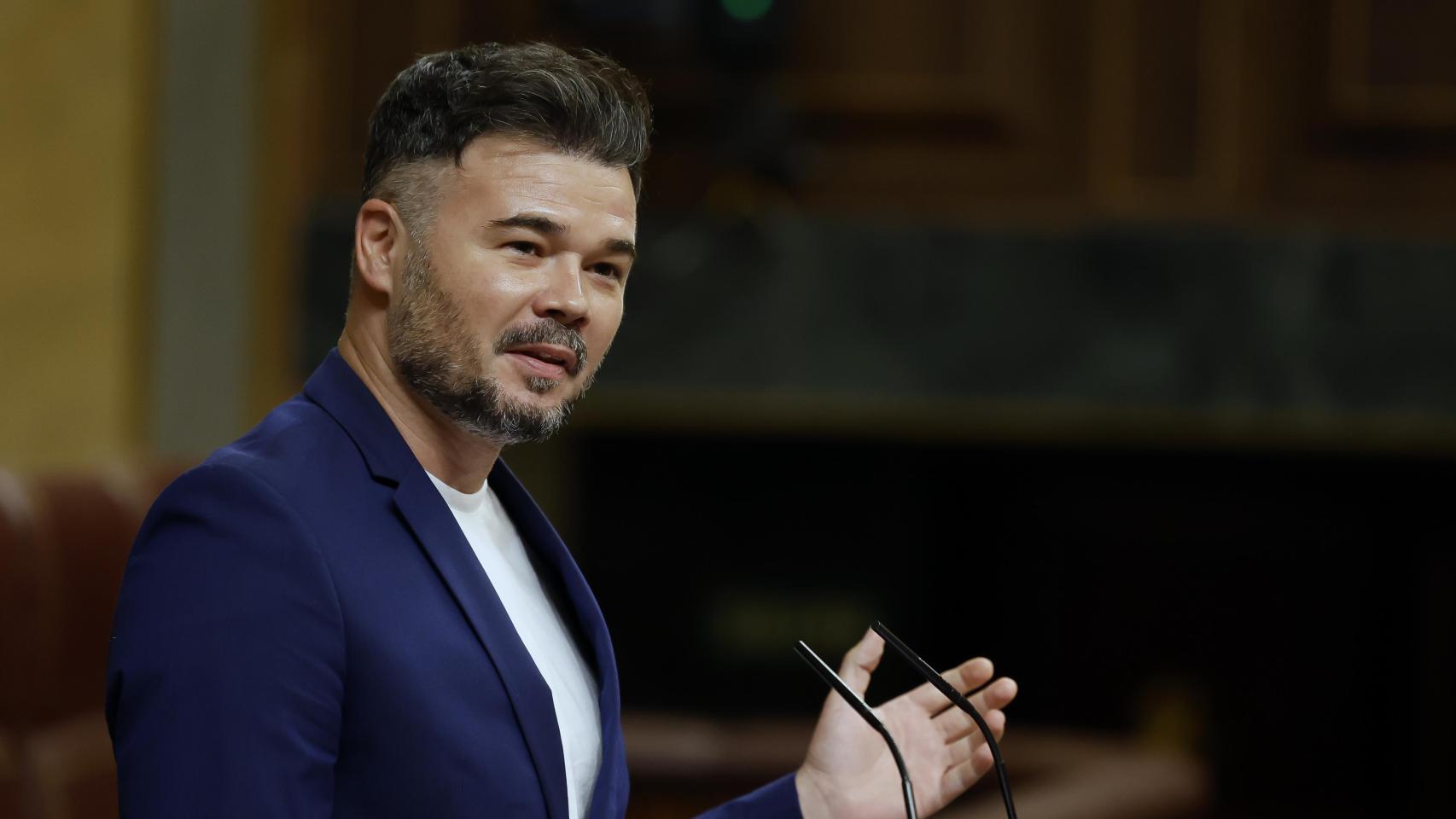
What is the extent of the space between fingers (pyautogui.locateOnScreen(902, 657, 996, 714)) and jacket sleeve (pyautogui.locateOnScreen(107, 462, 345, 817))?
0.42 meters

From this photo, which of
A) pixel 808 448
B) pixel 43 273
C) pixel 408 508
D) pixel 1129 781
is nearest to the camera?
pixel 408 508

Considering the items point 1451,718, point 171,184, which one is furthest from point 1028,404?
point 171,184

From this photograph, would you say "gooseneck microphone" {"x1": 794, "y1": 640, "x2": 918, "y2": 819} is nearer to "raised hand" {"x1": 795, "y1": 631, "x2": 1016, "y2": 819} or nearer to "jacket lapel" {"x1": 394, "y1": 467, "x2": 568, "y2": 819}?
"raised hand" {"x1": 795, "y1": 631, "x2": 1016, "y2": 819}

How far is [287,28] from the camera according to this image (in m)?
3.02

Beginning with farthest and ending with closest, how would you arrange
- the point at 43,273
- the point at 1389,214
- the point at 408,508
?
the point at 1389,214
the point at 43,273
the point at 408,508

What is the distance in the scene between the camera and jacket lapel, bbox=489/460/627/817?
3.49 feet

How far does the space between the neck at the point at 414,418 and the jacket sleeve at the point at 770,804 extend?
315 millimetres

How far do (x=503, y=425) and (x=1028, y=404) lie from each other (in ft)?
6.60

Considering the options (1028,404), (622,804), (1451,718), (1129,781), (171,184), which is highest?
(171,184)

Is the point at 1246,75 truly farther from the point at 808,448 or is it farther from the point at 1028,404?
the point at 808,448

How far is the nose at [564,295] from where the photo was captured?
3.36 ft

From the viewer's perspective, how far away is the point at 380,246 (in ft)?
3.47

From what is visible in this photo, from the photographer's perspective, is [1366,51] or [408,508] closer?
[408,508]

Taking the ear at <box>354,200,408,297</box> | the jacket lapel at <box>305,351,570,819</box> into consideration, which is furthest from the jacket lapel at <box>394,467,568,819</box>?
the ear at <box>354,200,408,297</box>
